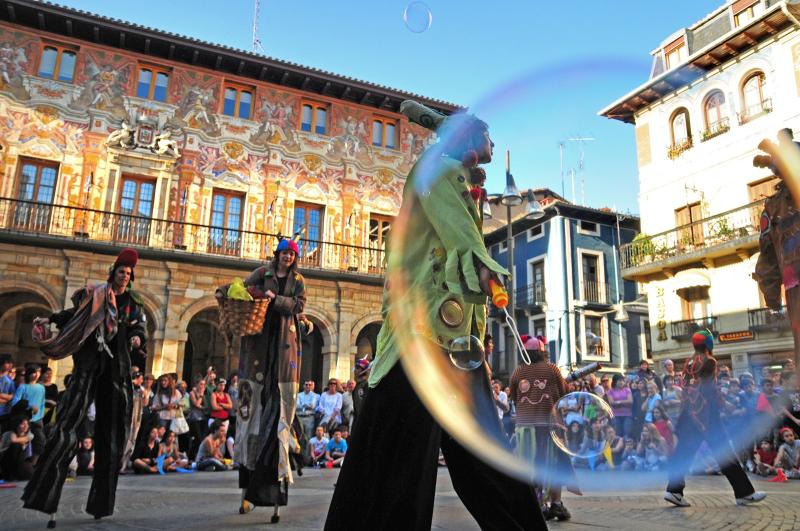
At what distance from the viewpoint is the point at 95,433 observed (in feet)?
15.1

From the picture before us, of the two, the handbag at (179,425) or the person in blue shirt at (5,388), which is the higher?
the person in blue shirt at (5,388)

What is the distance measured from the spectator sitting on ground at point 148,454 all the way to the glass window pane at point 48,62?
1365cm

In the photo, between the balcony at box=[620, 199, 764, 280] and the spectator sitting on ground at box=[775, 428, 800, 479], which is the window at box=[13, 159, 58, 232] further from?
the balcony at box=[620, 199, 764, 280]

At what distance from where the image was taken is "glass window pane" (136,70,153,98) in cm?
1991

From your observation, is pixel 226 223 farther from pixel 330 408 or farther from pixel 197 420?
pixel 197 420

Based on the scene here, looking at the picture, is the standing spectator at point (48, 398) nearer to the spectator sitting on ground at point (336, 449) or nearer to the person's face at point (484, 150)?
the spectator sitting on ground at point (336, 449)

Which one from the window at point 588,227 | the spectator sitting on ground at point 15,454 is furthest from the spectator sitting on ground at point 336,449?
the window at point 588,227

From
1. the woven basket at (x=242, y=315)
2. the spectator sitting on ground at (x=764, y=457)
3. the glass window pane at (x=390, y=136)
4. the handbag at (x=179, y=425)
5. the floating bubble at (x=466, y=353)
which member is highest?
the glass window pane at (x=390, y=136)

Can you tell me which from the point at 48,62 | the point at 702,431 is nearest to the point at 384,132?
the point at 48,62

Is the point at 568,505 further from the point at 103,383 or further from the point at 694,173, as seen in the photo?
the point at 694,173

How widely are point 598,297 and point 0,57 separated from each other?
27285mm

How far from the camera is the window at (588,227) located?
31828 mm

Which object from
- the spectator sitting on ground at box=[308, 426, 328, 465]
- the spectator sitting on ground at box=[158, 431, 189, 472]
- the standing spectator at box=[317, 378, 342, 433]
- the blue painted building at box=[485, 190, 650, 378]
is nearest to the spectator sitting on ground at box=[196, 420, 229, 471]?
the spectator sitting on ground at box=[158, 431, 189, 472]

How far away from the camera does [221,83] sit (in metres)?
21.1
